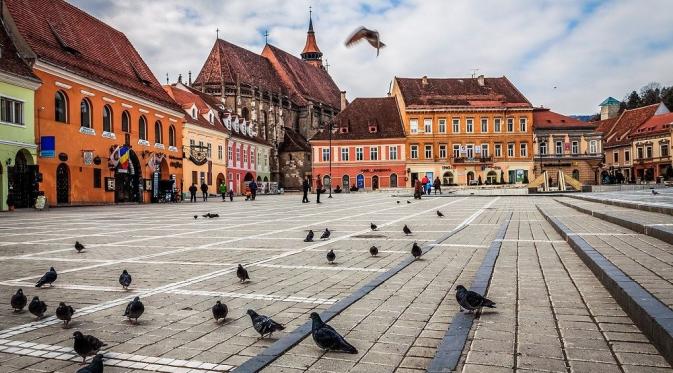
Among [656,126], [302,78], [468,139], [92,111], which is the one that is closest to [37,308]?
[92,111]

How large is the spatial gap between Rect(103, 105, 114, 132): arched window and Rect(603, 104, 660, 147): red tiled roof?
74.8 meters

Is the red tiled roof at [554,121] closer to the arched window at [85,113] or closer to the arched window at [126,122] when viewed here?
the arched window at [126,122]

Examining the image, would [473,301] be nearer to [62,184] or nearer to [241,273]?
[241,273]

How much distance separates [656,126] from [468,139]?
93.3ft

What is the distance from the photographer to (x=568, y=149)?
70750 mm

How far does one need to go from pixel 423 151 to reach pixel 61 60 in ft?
157

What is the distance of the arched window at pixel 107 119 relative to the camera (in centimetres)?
3453

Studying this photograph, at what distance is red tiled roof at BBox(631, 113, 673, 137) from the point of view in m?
73.8

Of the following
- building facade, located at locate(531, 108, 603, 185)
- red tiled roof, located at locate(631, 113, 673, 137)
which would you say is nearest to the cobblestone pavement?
building facade, located at locate(531, 108, 603, 185)

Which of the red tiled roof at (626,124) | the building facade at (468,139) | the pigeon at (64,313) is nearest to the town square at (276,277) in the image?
the pigeon at (64,313)

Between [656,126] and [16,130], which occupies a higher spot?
[656,126]

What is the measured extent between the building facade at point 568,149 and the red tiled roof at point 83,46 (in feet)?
158

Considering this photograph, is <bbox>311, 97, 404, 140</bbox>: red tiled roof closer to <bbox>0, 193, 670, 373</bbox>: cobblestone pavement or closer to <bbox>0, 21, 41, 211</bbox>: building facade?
<bbox>0, 21, 41, 211</bbox>: building facade

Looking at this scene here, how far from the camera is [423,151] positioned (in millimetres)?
70188
